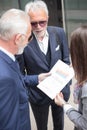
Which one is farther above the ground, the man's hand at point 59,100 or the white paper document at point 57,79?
the white paper document at point 57,79

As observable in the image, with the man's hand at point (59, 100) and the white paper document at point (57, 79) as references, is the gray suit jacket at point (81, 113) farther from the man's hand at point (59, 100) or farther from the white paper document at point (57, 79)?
the white paper document at point (57, 79)

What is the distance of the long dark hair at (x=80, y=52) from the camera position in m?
1.83

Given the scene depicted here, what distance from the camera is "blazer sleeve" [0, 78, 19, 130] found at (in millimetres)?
1737

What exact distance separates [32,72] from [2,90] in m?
0.98

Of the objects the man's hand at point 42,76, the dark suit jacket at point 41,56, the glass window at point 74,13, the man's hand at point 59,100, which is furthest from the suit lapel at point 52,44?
the glass window at point 74,13

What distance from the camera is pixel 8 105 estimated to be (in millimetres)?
1781

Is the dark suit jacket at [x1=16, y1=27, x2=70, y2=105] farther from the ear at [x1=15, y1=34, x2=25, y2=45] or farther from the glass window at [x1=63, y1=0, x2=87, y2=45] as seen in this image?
the glass window at [x1=63, y1=0, x2=87, y2=45]

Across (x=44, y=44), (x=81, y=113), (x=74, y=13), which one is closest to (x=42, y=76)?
(x=44, y=44)

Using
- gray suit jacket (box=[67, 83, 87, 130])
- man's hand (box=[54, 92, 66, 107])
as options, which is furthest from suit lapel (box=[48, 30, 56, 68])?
gray suit jacket (box=[67, 83, 87, 130])

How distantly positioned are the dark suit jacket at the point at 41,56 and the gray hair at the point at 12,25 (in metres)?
0.74

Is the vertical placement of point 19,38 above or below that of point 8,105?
above

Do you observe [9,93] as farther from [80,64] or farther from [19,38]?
[80,64]

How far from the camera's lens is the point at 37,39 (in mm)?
2602

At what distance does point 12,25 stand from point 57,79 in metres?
0.81
